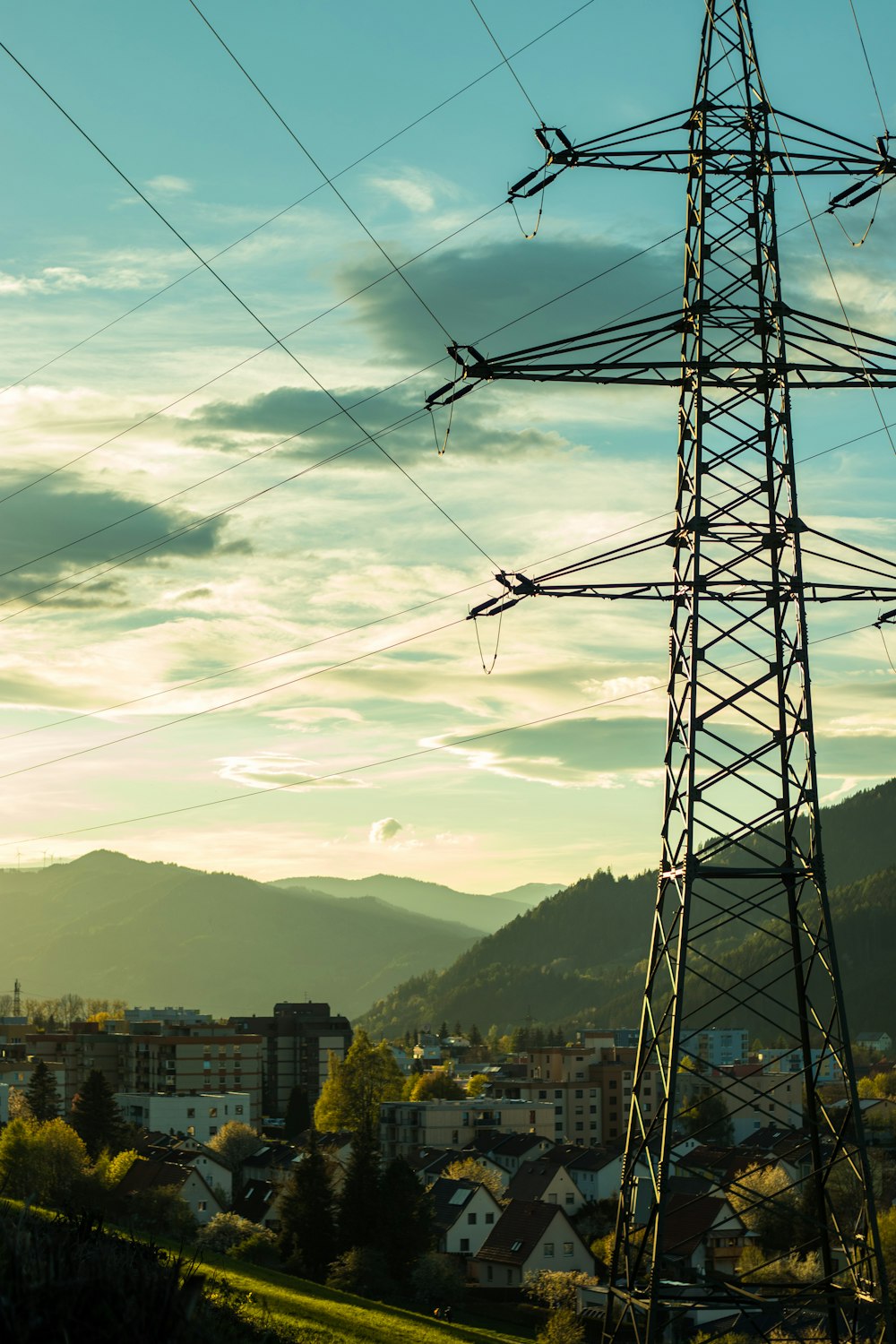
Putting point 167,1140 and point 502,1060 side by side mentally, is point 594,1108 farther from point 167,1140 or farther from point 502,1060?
point 502,1060

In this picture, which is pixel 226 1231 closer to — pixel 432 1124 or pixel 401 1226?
pixel 401 1226

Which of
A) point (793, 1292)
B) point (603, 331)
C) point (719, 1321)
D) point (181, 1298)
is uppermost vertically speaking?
point (603, 331)

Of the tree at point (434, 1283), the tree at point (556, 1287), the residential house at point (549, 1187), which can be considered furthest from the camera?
the residential house at point (549, 1187)

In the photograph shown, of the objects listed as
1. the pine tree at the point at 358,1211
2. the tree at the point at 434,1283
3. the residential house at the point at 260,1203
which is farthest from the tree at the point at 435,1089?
the pine tree at the point at 358,1211

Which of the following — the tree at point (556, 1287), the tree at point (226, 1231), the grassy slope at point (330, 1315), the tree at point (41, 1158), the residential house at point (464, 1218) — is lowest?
the tree at point (556, 1287)

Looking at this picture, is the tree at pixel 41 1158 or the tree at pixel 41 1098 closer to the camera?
the tree at pixel 41 1158

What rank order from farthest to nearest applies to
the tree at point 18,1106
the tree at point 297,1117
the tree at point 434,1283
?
the tree at point 297,1117
the tree at point 18,1106
the tree at point 434,1283

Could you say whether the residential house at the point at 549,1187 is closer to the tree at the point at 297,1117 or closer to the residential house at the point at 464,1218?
the residential house at the point at 464,1218

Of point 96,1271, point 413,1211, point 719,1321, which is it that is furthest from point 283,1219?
point 96,1271
